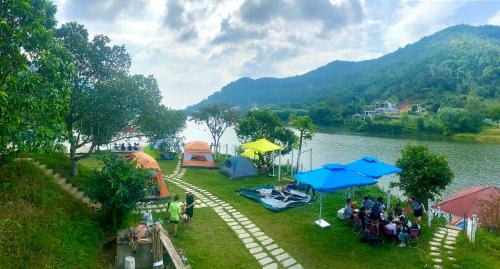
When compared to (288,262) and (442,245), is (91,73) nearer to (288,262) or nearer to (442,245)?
(288,262)

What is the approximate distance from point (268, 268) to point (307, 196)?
23.8 feet

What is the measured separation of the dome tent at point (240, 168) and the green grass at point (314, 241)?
19.1 feet

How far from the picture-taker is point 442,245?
37.7ft

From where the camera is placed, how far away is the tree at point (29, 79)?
821cm

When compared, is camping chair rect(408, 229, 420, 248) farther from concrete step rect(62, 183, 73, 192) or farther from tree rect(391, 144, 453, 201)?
concrete step rect(62, 183, 73, 192)

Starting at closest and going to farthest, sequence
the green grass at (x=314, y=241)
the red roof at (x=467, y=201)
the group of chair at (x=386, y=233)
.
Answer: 1. the green grass at (x=314, y=241)
2. the group of chair at (x=386, y=233)
3. the red roof at (x=467, y=201)

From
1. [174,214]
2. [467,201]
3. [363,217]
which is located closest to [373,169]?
[363,217]

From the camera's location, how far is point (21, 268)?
25.9 ft

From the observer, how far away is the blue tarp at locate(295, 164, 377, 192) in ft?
40.0

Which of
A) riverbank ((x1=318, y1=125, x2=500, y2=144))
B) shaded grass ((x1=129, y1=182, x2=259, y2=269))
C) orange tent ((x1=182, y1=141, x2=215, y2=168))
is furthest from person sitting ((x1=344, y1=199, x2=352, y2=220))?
riverbank ((x1=318, y1=125, x2=500, y2=144))

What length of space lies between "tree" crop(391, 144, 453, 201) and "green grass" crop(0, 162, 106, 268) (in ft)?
45.6

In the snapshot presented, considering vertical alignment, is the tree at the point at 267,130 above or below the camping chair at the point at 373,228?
above

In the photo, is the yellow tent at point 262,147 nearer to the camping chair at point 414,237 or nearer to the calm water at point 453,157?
the camping chair at point 414,237

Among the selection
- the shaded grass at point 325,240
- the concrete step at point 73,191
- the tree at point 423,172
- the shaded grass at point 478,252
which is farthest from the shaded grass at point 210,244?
the tree at point 423,172
